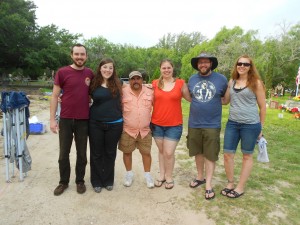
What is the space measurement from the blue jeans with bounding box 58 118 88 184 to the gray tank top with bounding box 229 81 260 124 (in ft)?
6.69

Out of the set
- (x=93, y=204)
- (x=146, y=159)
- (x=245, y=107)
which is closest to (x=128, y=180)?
(x=146, y=159)

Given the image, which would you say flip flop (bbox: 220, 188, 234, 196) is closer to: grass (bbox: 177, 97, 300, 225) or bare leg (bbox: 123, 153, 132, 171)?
grass (bbox: 177, 97, 300, 225)

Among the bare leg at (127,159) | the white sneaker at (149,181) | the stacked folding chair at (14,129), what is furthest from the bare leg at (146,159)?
the stacked folding chair at (14,129)

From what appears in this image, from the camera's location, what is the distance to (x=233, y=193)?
3717 millimetres

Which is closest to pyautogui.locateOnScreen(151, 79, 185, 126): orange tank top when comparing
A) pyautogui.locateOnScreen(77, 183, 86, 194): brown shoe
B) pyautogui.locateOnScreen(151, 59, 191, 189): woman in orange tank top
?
pyautogui.locateOnScreen(151, 59, 191, 189): woman in orange tank top

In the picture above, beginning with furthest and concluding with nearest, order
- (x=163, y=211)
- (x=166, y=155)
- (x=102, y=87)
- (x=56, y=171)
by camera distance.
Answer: (x=56, y=171) < (x=166, y=155) < (x=102, y=87) < (x=163, y=211)

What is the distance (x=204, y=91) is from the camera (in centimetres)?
353

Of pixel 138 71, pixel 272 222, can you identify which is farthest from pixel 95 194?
pixel 272 222

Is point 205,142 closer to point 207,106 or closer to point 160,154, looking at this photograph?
point 207,106

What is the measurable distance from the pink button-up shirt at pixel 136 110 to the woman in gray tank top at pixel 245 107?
1.08 m

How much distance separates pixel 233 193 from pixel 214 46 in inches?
1315

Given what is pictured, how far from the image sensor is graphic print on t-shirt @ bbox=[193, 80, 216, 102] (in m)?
3.51

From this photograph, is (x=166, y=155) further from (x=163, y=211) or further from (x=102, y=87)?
(x=102, y=87)

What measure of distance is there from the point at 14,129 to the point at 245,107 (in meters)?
3.34
